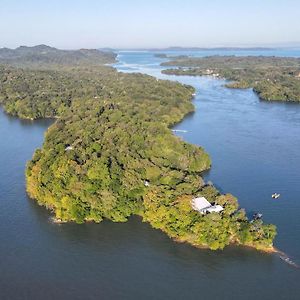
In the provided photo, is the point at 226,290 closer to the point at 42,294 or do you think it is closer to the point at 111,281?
the point at 111,281

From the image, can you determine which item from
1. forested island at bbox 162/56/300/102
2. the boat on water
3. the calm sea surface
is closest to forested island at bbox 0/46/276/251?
the calm sea surface

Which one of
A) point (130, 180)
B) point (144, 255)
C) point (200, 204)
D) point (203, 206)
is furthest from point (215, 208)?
point (130, 180)

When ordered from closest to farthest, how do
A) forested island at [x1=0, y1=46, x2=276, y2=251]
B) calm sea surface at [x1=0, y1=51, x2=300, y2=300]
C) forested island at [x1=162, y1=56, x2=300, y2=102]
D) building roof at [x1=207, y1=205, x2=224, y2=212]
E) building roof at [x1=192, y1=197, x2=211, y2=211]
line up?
calm sea surface at [x1=0, y1=51, x2=300, y2=300] < forested island at [x1=0, y1=46, x2=276, y2=251] < building roof at [x1=207, y1=205, x2=224, y2=212] < building roof at [x1=192, y1=197, x2=211, y2=211] < forested island at [x1=162, y1=56, x2=300, y2=102]

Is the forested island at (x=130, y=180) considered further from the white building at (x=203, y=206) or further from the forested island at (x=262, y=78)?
the forested island at (x=262, y=78)

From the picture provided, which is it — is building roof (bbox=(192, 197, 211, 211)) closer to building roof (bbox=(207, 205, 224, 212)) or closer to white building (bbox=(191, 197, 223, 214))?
white building (bbox=(191, 197, 223, 214))

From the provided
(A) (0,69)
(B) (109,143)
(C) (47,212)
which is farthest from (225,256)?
(A) (0,69)

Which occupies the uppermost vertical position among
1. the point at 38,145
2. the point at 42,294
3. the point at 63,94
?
the point at 63,94

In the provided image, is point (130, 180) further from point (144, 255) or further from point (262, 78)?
point (262, 78)
